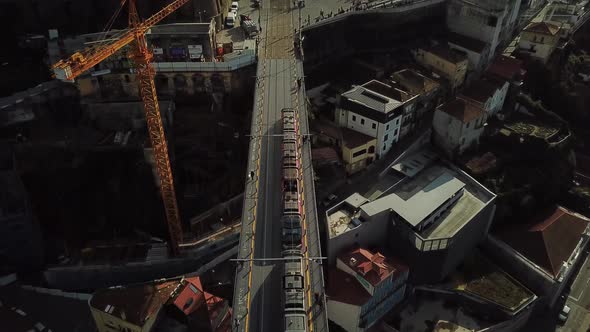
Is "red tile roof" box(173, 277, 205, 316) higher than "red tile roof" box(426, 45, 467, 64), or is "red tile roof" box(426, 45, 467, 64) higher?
"red tile roof" box(426, 45, 467, 64)

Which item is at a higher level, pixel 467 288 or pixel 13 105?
pixel 13 105

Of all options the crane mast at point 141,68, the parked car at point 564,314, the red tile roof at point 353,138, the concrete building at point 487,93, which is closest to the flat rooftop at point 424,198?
the red tile roof at point 353,138

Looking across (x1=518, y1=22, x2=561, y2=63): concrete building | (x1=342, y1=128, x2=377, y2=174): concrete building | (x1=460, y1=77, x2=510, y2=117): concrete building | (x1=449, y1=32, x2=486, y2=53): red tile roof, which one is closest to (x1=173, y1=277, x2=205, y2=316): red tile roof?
(x1=342, y1=128, x2=377, y2=174): concrete building

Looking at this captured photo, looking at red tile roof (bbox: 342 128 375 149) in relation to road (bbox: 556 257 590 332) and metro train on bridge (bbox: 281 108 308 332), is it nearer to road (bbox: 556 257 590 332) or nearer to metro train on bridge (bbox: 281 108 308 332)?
metro train on bridge (bbox: 281 108 308 332)

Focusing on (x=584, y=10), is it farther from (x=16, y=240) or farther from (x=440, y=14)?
(x=16, y=240)

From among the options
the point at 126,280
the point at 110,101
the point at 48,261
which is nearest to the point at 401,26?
the point at 110,101

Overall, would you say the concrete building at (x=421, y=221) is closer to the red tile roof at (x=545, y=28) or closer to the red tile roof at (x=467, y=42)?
the red tile roof at (x=467, y=42)

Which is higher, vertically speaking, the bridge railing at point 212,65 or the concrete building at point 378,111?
the bridge railing at point 212,65
